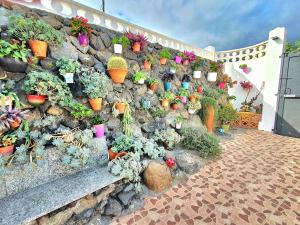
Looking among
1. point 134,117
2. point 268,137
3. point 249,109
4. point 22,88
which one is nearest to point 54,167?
point 22,88

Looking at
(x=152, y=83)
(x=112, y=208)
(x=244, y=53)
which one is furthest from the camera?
(x=244, y=53)

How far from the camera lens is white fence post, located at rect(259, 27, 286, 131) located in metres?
5.61

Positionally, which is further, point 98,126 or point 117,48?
point 117,48

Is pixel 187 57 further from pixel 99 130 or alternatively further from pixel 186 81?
pixel 99 130

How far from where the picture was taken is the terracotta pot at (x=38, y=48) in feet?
7.50

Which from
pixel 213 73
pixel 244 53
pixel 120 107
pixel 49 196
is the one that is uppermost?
pixel 244 53

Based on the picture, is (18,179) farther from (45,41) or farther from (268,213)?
(268,213)

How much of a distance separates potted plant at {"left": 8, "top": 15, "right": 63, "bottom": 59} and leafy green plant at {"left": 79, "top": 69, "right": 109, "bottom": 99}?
63cm

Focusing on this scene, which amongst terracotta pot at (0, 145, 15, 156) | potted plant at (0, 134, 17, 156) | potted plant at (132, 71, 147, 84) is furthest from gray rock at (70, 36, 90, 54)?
terracotta pot at (0, 145, 15, 156)

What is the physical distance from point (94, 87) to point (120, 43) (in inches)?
56.0

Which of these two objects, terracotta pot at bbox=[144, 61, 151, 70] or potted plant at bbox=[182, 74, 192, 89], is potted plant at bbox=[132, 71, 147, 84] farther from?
potted plant at bbox=[182, 74, 192, 89]

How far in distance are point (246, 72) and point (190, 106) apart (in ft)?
12.5

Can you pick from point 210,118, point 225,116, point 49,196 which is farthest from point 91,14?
point 225,116

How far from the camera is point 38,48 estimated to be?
91.1 inches
